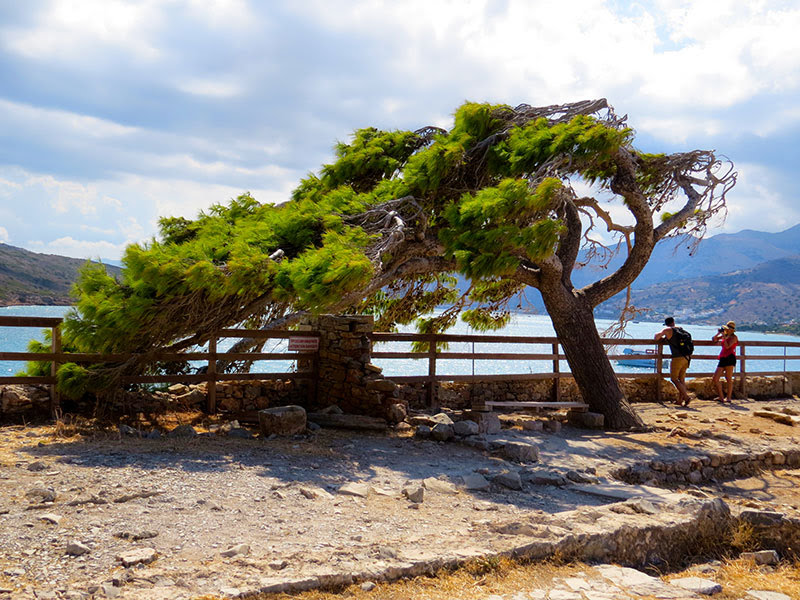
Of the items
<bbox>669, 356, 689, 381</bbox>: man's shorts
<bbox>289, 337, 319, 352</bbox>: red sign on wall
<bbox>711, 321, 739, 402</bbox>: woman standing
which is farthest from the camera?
<bbox>711, 321, 739, 402</bbox>: woman standing

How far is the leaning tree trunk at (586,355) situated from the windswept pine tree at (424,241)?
21 mm

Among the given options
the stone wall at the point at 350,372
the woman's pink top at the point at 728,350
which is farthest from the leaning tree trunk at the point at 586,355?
the woman's pink top at the point at 728,350

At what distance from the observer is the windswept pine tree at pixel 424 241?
742 cm

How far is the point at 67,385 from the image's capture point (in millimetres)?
7832

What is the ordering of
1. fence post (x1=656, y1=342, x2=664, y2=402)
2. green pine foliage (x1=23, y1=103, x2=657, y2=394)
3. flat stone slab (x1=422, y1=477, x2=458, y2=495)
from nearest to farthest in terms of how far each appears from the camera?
flat stone slab (x1=422, y1=477, x2=458, y2=495), green pine foliage (x1=23, y1=103, x2=657, y2=394), fence post (x1=656, y1=342, x2=664, y2=402)

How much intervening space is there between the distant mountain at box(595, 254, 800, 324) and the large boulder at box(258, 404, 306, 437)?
10514cm

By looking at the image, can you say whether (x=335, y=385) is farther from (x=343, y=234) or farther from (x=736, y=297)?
(x=736, y=297)

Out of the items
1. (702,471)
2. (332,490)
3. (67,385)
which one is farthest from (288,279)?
(702,471)

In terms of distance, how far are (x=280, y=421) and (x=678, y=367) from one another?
28.5ft

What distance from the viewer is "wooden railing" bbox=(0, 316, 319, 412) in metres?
7.99

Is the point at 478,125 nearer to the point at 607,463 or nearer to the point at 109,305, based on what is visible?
the point at 607,463

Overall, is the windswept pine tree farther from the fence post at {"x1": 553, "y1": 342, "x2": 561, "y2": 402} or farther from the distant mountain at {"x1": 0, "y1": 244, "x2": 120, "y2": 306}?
the distant mountain at {"x1": 0, "y1": 244, "x2": 120, "y2": 306}

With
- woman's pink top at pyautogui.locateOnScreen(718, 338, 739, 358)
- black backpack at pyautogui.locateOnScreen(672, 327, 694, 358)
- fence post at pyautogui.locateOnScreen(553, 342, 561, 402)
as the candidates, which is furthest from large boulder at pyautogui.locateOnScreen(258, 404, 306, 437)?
woman's pink top at pyautogui.locateOnScreen(718, 338, 739, 358)

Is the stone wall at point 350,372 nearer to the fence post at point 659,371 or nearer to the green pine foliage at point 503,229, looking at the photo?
the green pine foliage at point 503,229
